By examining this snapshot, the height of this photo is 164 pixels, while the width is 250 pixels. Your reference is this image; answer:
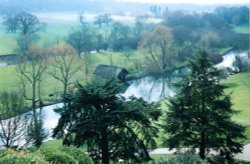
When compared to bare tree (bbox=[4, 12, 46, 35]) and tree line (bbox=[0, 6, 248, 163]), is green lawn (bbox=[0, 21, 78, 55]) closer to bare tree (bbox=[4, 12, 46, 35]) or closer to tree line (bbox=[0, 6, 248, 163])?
bare tree (bbox=[4, 12, 46, 35])

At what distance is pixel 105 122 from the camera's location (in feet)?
56.0

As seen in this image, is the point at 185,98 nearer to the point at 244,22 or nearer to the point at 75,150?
the point at 75,150

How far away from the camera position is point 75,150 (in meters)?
11.1

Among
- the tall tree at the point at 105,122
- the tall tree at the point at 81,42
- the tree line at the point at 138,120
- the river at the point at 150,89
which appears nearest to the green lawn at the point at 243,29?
the river at the point at 150,89

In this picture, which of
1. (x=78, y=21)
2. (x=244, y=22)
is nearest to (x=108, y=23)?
(x=78, y=21)

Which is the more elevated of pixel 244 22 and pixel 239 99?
pixel 244 22

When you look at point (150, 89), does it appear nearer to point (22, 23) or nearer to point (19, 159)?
point (22, 23)

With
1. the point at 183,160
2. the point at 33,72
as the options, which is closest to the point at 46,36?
the point at 33,72

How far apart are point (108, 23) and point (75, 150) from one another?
82441mm

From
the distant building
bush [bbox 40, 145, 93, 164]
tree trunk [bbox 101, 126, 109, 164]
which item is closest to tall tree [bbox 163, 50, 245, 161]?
tree trunk [bbox 101, 126, 109, 164]

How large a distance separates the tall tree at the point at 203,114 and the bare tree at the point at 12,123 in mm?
9063

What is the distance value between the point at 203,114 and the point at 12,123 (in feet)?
40.1

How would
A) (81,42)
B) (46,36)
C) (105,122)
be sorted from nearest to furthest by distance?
(105,122) → (81,42) → (46,36)

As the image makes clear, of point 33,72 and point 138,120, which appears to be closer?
point 138,120
